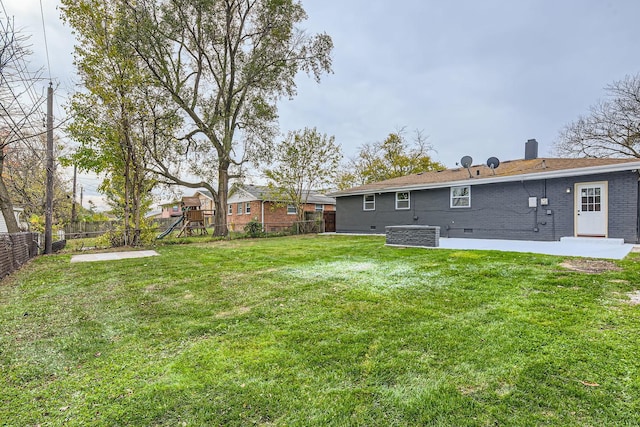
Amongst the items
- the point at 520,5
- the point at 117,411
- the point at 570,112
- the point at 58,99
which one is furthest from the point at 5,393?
the point at 570,112

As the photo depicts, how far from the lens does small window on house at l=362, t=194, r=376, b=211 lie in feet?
53.1

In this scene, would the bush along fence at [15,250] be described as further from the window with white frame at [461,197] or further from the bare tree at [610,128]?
the bare tree at [610,128]

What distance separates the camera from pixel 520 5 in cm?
1220

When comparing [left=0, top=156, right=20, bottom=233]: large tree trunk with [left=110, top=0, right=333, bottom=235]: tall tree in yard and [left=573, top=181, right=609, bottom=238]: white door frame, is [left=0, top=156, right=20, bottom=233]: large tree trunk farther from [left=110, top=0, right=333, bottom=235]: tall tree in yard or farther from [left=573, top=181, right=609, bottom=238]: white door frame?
[left=573, top=181, right=609, bottom=238]: white door frame

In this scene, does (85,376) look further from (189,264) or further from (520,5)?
(520,5)

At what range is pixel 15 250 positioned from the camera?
293 inches

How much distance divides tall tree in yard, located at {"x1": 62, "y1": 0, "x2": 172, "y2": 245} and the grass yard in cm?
708

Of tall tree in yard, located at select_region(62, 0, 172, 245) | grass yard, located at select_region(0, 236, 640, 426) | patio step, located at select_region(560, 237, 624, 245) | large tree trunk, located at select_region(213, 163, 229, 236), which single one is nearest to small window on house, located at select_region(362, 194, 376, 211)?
large tree trunk, located at select_region(213, 163, 229, 236)

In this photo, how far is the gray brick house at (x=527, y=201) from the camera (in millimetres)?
9211

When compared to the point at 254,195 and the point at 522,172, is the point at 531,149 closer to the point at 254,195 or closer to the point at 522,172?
the point at 522,172

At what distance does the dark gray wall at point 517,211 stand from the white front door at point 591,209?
0.14 metres

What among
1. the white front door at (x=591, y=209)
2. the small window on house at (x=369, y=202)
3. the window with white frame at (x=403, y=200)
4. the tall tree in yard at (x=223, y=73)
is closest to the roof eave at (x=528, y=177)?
the window with white frame at (x=403, y=200)

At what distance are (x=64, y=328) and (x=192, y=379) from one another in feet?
7.18

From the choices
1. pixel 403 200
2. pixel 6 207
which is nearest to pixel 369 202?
pixel 403 200
